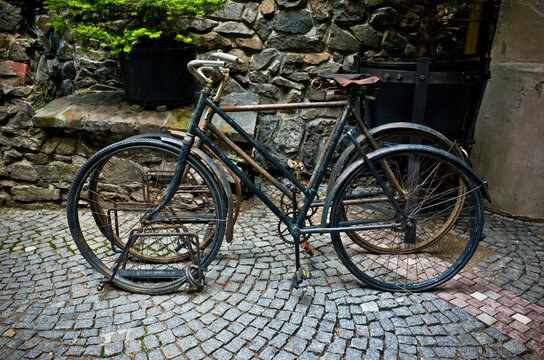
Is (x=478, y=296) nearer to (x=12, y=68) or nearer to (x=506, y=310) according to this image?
(x=506, y=310)

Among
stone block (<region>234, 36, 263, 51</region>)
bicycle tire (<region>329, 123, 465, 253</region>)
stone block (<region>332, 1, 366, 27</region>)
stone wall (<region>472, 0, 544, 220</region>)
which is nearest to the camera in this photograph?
bicycle tire (<region>329, 123, 465, 253</region>)

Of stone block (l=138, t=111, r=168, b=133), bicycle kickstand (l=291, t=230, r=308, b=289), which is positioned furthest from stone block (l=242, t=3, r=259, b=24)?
bicycle kickstand (l=291, t=230, r=308, b=289)

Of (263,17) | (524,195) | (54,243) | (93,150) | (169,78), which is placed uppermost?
(263,17)

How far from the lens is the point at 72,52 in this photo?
435 cm

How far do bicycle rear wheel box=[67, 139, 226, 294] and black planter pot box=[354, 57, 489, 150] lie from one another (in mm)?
1414

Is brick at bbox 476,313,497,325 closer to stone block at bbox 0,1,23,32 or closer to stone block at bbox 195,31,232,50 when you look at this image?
stone block at bbox 195,31,232,50

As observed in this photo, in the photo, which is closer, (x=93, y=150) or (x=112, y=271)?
(x=112, y=271)

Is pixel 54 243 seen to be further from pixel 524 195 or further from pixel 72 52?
pixel 524 195

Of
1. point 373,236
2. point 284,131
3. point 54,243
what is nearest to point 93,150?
point 54,243

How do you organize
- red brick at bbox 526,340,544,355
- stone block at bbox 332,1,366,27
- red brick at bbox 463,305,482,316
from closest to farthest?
red brick at bbox 526,340,544,355 → red brick at bbox 463,305,482,316 → stone block at bbox 332,1,366,27

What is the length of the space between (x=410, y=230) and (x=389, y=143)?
61 cm

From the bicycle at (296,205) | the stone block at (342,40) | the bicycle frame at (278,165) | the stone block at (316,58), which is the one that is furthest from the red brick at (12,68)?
the stone block at (342,40)

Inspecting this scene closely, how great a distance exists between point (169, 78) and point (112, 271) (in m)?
1.70

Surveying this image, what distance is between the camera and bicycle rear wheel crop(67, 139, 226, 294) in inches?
106
